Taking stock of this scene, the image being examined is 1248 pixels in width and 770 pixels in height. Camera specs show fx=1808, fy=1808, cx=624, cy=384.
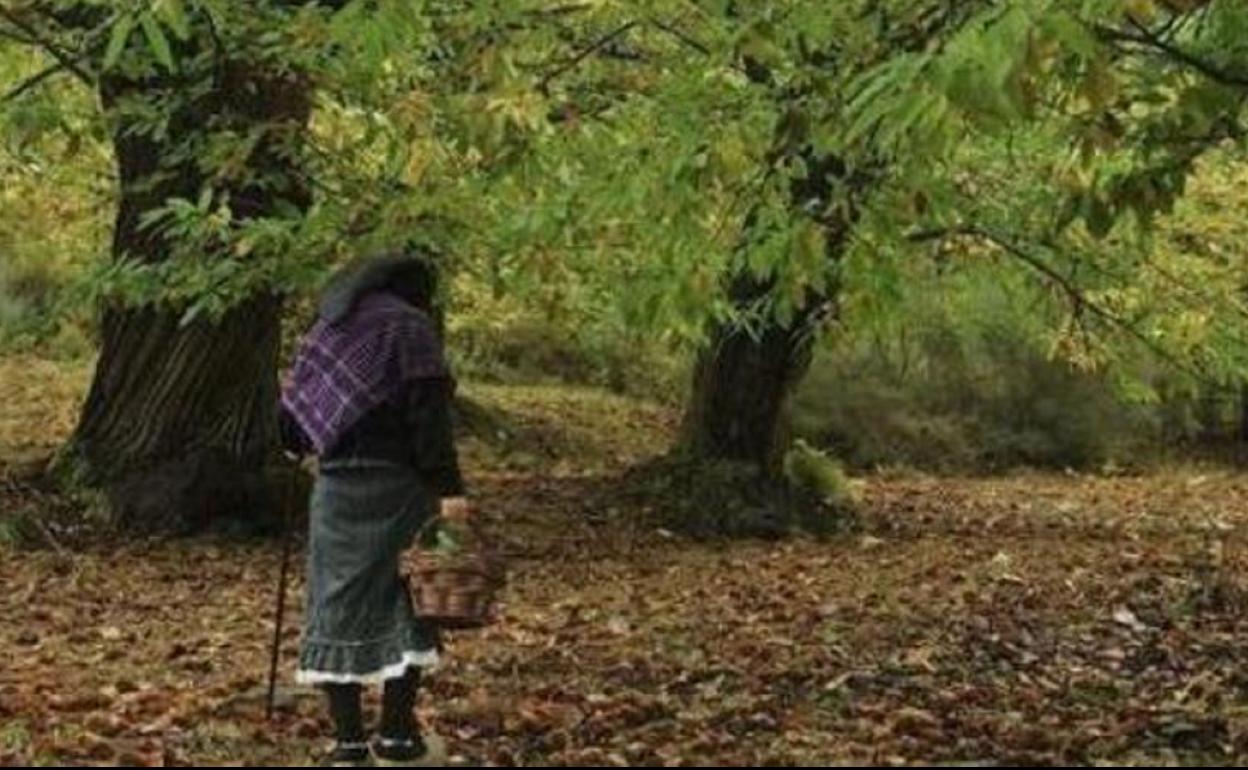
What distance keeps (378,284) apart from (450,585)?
102 centimetres

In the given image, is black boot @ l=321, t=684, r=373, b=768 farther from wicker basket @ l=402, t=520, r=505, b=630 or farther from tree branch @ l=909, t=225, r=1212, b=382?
tree branch @ l=909, t=225, r=1212, b=382

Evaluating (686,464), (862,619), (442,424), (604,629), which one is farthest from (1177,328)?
(442,424)

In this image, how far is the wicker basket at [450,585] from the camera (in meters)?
5.55

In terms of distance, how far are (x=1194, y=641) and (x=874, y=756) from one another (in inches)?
141

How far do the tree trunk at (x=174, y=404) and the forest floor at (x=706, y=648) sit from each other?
45 centimetres

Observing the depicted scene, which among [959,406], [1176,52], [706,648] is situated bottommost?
[706,648]

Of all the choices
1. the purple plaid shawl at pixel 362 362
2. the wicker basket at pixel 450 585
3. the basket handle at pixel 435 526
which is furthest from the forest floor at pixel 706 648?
the purple plaid shawl at pixel 362 362

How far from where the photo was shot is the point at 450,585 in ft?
18.2

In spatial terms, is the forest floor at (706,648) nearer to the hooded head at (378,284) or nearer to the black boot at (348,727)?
the black boot at (348,727)

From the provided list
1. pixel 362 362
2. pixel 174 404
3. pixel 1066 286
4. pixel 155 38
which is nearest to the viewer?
pixel 155 38

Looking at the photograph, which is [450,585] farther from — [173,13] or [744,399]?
[744,399]

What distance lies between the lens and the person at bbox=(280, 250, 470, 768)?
566cm

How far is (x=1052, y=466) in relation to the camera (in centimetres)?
2355

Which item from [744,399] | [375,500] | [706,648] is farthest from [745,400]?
[375,500]
